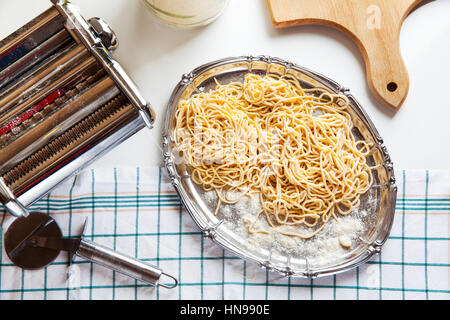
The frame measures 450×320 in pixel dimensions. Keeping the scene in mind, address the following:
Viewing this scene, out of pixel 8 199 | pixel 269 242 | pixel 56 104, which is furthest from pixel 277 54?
pixel 8 199

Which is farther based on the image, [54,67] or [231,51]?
[231,51]

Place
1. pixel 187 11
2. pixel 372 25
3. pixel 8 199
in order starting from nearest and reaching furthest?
pixel 8 199
pixel 187 11
pixel 372 25

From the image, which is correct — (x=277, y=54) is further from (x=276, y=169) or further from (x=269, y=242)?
(x=269, y=242)

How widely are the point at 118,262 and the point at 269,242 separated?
0.46 metres

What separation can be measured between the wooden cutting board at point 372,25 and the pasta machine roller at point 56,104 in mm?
695

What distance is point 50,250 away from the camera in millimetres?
1346

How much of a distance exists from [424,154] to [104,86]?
3.41 ft

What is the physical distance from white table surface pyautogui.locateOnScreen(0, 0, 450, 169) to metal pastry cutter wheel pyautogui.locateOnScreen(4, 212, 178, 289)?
0.25 meters

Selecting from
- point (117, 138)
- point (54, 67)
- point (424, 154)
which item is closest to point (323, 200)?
point (424, 154)

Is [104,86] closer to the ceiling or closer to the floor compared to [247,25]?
closer to the floor

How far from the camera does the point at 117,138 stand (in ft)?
3.07

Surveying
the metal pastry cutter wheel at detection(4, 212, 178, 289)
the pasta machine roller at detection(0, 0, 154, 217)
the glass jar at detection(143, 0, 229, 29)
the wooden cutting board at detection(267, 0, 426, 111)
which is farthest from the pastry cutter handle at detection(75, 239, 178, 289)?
the wooden cutting board at detection(267, 0, 426, 111)

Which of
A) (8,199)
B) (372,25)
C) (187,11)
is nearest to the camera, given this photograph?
(8,199)
